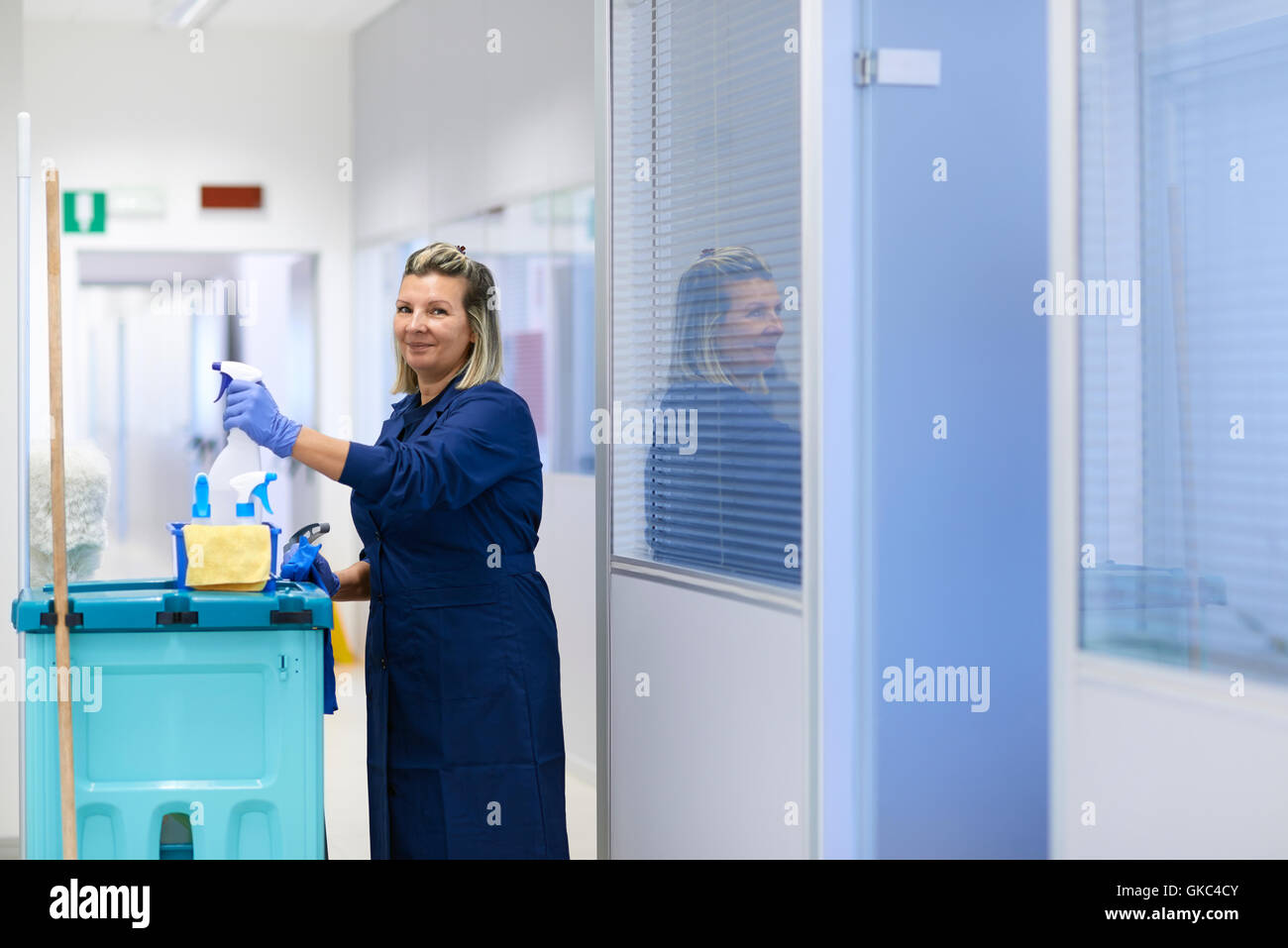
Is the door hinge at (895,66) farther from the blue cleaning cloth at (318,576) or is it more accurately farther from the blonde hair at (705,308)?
the blue cleaning cloth at (318,576)

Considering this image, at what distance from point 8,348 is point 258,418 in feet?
6.57

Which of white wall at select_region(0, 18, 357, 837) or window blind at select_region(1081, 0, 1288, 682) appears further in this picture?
white wall at select_region(0, 18, 357, 837)

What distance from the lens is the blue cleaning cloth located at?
2359 mm

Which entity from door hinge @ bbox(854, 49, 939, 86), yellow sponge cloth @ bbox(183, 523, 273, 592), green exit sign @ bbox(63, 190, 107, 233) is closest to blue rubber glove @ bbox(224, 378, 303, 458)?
yellow sponge cloth @ bbox(183, 523, 273, 592)

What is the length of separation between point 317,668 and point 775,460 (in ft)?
2.73

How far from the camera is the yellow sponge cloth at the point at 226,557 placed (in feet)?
7.43

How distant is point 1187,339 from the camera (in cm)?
207

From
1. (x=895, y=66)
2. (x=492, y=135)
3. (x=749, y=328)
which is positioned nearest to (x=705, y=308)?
(x=749, y=328)

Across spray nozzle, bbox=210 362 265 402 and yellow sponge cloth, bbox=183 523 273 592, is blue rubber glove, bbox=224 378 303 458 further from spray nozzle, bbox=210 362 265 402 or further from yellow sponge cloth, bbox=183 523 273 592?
yellow sponge cloth, bbox=183 523 273 592

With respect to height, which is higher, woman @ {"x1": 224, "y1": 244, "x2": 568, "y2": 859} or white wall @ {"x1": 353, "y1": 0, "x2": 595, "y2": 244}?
white wall @ {"x1": 353, "y1": 0, "x2": 595, "y2": 244}

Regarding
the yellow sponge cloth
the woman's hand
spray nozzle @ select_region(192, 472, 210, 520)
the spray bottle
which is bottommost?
the woman's hand

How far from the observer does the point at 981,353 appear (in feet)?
7.62

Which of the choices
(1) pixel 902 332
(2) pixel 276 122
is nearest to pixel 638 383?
(1) pixel 902 332

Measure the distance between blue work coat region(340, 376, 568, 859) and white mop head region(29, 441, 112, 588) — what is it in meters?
0.64
